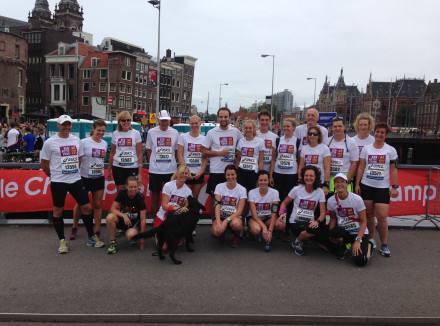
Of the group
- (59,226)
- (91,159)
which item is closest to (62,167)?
(91,159)

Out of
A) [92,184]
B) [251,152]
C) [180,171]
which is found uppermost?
[251,152]

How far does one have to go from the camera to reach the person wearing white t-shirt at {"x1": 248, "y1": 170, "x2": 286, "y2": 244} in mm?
5766

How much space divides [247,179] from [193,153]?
3.44 ft

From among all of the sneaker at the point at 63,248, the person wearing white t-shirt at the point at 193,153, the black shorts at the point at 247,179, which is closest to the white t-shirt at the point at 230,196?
the black shorts at the point at 247,179

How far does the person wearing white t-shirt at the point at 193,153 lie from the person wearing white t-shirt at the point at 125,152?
730 millimetres

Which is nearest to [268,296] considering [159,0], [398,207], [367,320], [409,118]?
[367,320]

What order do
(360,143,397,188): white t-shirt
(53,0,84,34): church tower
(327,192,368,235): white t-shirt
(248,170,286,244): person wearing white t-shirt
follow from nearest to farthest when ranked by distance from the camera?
1. (327,192,368,235): white t-shirt
2. (360,143,397,188): white t-shirt
3. (248,170,286,244): person wearing white t-shirt
4. (53,0,84,34): church tower

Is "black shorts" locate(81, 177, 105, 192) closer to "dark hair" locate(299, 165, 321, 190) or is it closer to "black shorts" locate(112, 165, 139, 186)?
"black shorts" locate(112, 165, 139, 186)

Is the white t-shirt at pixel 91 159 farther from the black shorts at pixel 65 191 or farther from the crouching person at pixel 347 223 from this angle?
the crouching person at pixel 347 223

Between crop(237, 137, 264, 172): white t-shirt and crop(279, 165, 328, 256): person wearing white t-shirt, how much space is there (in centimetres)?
80

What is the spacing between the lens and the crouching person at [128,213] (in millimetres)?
5547

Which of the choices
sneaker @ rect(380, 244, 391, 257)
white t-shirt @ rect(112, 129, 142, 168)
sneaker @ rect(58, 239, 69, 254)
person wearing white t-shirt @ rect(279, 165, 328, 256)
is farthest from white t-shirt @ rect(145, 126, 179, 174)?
sneaker @ rect(380, 244, 391, 257)

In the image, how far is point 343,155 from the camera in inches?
235

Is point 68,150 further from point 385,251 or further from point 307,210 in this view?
point 385,251
